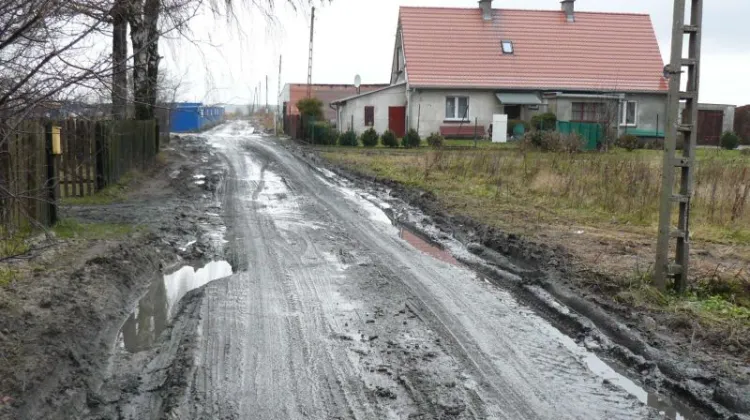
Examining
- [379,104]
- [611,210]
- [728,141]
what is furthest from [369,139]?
[611,210]

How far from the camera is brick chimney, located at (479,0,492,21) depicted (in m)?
44.2

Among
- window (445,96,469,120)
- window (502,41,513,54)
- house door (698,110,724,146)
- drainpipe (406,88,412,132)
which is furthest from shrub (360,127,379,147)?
house door (698,110,724,146)

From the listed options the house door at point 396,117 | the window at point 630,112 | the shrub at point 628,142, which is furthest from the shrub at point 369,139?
the window at point 630,112

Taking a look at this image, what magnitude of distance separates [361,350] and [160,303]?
2.64 meters

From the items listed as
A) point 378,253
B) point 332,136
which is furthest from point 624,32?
point 378,253

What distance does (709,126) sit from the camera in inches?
1775

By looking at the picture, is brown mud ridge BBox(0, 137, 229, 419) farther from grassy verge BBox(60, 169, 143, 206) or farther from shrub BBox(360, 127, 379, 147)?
shrub BBox(360, 127, 379, 147)

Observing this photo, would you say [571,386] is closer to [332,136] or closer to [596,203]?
[596,203]

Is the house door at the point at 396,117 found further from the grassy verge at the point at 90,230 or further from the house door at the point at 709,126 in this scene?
the grassy verge at the point at 90,230

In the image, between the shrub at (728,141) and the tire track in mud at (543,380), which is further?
the shrub at (728,141)

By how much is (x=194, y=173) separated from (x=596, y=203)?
11.8 meters

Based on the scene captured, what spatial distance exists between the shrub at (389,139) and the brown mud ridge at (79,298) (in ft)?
72.1

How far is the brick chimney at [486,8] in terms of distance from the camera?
4422cm

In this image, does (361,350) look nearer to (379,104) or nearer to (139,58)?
(139,58)
